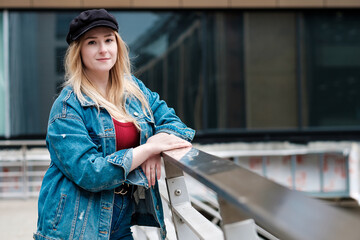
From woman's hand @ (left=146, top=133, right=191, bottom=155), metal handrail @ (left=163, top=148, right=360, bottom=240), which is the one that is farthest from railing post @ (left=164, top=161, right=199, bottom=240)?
metal handrail @ (left=163, top=148, right=360, bottom=240)

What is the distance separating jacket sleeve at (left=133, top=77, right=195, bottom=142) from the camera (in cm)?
185

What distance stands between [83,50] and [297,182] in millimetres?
6897

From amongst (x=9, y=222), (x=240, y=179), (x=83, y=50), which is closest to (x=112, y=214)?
(x=83, y=50)

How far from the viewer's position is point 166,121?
1927mm

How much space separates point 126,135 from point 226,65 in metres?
6.34

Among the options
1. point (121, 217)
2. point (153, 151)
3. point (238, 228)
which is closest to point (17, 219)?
point (121, 217)

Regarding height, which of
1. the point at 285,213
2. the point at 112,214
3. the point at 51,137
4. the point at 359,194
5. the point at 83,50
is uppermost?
the point at 83,50

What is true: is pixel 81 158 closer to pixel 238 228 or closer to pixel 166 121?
pixel 166 121

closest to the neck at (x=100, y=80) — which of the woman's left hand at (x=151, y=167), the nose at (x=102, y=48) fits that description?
the nose at (x=102, y=48)

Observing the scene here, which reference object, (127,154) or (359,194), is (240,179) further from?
(359,194)

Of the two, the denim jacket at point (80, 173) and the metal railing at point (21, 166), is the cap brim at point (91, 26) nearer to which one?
the denim jacket at point (80, 173)

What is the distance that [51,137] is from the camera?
1.59 meters

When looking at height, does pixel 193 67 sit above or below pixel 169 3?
below

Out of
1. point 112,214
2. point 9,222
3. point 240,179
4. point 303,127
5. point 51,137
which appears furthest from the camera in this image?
point 303,127
